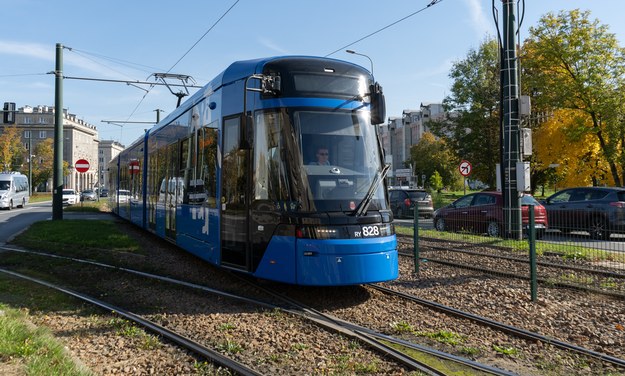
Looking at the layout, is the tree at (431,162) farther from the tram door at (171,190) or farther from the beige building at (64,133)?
the beige building at (64,133)

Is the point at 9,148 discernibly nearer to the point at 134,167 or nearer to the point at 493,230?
the point at 134,167

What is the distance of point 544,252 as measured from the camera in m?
9.78

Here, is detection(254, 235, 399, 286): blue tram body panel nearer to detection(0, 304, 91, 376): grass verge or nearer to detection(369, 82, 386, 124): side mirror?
detection(369, 82, 386, 124): side mirror

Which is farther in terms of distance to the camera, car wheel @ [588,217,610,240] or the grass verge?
car wheel @ [588,217,610,240]

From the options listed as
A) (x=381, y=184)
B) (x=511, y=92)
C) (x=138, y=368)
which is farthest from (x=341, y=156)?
(x=511, y=92)

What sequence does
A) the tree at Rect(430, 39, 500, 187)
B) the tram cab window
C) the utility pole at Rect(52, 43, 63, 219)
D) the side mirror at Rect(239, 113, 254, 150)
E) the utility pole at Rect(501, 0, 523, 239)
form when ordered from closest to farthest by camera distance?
the tram cab window < the side mirror at Rect(239, 113, 254, 150) < the utility pole at Rect(501, 0, 523, 239) < the utility pole at Rect(52, 43, 63, 219) < the tree at Rect(430, 39, 500, 187)

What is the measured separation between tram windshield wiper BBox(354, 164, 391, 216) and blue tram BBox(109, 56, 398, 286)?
0.05 ft

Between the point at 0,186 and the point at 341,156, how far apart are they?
34191mm

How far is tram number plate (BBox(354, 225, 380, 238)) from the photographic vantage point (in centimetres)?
661

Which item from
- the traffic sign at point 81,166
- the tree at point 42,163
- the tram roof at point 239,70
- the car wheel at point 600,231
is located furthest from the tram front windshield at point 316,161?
the tree at point 42,163

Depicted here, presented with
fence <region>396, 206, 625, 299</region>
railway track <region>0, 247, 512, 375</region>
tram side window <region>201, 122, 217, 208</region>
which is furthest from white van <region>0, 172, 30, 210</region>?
fence <region>396, 206, 625, 299</region>

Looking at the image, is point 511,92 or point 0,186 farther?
point 0,186

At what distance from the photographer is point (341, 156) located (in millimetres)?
6941

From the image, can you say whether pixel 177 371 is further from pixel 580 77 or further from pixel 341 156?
pixel 580 77
